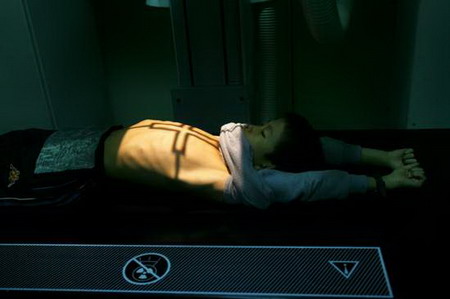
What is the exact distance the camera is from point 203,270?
82 centimetres

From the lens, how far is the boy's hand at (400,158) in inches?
45.8

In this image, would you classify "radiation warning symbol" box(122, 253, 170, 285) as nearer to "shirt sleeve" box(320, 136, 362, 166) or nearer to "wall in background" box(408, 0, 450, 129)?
"shirt sleeve" box(320, 136, 362, 166)

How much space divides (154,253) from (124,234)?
12 cm

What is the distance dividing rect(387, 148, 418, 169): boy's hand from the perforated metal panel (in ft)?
1.35

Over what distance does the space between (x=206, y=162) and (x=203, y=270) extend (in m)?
0.32

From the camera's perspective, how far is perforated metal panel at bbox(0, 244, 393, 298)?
76 centimetres

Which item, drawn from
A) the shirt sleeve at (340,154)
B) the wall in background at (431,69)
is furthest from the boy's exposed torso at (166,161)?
the wall in background at (431,69)

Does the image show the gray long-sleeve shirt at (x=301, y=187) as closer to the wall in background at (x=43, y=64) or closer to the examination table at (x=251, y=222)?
the examination table at (x=251, y=222)

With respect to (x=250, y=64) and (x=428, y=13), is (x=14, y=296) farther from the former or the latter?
(x=428, y=13)

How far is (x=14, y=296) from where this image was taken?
0.80 m

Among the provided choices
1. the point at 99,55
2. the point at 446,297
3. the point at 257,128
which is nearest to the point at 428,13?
the point at 257,128

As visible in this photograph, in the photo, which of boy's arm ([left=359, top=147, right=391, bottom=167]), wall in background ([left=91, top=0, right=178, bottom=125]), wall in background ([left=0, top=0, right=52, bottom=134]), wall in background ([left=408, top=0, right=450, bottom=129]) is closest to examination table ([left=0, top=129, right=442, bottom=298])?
boy's arm ([left=359, top=147, right=391, bottom=167])

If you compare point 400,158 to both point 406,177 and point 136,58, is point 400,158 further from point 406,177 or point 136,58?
point 136,58

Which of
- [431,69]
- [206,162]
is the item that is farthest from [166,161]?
[431,69]
